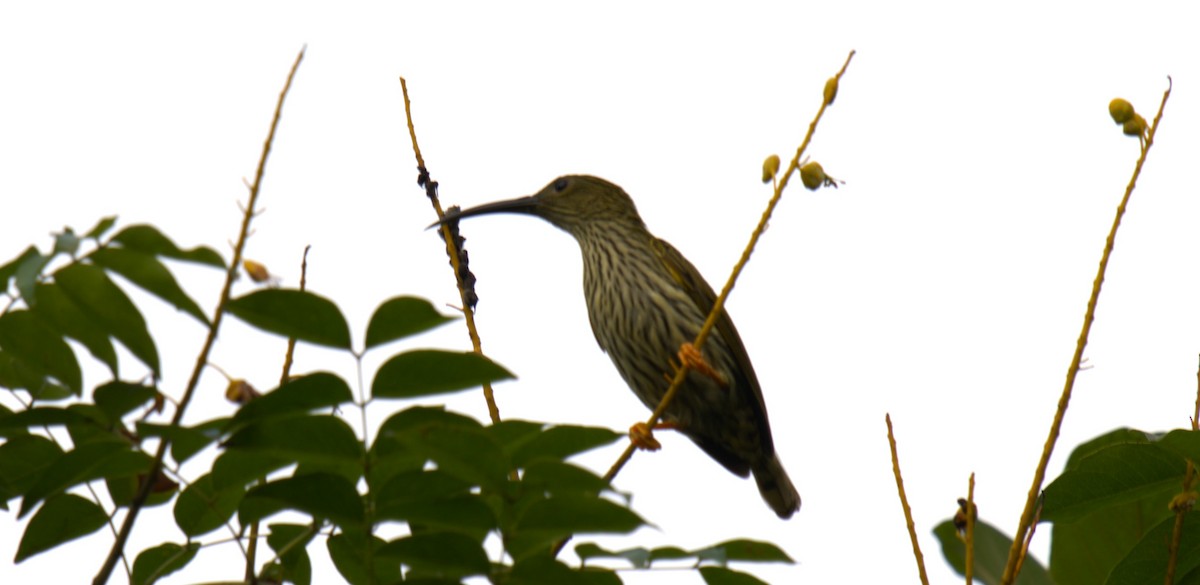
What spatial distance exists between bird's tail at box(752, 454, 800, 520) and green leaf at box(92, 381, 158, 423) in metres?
4.59

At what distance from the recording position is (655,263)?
609 centimetres

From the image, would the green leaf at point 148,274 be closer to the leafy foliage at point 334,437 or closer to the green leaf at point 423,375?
the leafy foliage at point 334,437

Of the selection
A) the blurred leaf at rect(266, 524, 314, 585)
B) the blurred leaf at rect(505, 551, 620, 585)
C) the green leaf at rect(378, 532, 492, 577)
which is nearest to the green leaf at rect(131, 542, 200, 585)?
the blurred leaf at rect(266, 524, 314, 585)

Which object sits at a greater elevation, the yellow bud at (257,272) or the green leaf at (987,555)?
the yellow bud at (257,272)

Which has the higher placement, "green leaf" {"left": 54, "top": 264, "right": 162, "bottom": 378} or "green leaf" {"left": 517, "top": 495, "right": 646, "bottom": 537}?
"green leaf" {"left": 54, "top": 264, "right": 162, "bottom": 378}

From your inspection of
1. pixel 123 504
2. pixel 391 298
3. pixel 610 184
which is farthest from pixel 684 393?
pixel 391 298

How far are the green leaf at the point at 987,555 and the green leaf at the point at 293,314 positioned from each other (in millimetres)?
1610

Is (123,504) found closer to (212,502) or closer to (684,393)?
(212,502)

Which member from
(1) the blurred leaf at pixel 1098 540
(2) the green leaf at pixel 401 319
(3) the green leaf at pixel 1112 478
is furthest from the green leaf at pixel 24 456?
(1) the blurred leaf at pixel 1098 540

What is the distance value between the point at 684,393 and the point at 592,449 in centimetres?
391

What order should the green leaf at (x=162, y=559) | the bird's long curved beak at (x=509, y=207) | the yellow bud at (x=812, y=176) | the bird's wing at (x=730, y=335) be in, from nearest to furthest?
the green leaf at (x=162, y=559), the yellow bud at (x=812, y=176), the bird's wing at (x=730, y=335), the bird's long curved beak at (x=509, y=207)

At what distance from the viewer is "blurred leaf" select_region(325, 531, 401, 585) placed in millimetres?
1899

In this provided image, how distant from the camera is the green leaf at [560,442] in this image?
1945mm

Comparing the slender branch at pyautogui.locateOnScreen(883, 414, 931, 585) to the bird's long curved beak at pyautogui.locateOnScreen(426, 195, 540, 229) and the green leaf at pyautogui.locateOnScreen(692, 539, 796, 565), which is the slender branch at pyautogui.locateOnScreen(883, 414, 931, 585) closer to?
the green leaf at pyautogui.locateOnScreen(692, 539, 796, 565)
